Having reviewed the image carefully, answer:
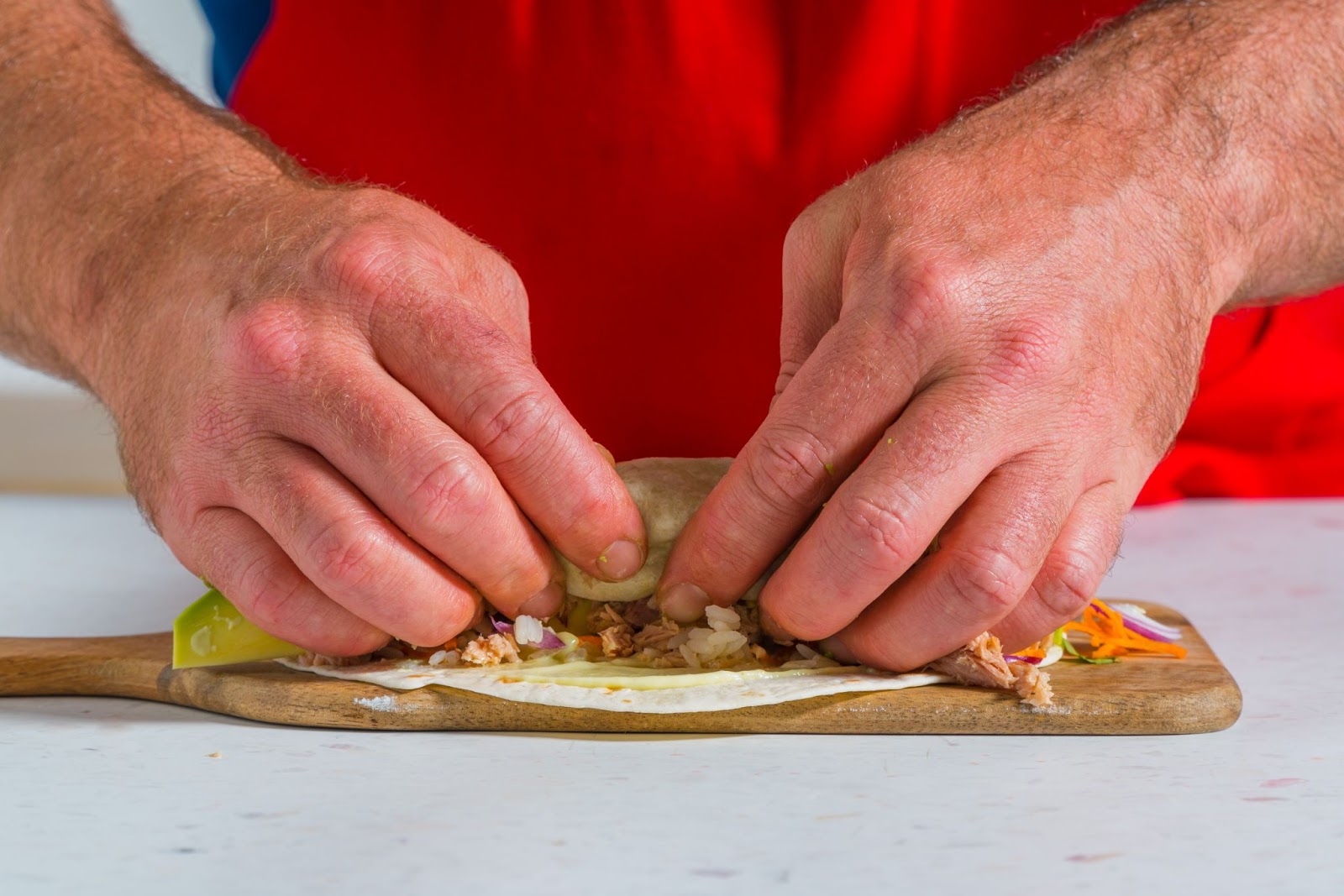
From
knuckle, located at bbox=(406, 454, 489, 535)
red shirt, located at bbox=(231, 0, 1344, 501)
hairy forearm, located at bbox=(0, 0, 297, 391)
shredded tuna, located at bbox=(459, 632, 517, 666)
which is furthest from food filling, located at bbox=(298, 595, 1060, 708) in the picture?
red shirt, located at bbox=(231, 0, 1344, 501)

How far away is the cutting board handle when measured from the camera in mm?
1693

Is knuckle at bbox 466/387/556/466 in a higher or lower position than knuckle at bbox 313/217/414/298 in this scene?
lower

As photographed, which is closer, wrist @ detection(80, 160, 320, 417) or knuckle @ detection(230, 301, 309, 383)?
knuckle @ detection(230, 301, 309, 383)

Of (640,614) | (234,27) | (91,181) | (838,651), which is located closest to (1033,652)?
(838,651)

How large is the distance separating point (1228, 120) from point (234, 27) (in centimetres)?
221

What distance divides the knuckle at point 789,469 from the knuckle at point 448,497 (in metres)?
0.33

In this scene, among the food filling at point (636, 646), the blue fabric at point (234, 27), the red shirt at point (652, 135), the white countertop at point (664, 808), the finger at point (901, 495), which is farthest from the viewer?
the blue fabric at point (234, 27)

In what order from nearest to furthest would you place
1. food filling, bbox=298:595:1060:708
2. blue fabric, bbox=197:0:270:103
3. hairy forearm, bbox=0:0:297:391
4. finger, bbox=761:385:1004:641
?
finger, bbox=761:385:1004:641, food filling, bbox=298:595:1060:708, hairy forearm, bbox=0:0:297:391, blue fabric, bbox=197:0:270:103

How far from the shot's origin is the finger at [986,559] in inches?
58.3

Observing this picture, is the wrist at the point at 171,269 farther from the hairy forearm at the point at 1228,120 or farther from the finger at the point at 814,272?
the hairy forearm at the point at 1228,120

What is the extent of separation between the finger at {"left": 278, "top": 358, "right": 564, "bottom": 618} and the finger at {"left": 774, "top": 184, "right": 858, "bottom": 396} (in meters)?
0.42

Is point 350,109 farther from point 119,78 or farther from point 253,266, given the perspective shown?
point 253,266

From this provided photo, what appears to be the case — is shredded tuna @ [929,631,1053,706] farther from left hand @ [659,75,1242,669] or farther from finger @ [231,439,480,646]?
finger @ [231,439,480,646]

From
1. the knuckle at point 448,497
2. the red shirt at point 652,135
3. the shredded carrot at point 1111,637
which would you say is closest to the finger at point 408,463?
the knuckle at point 448,497
